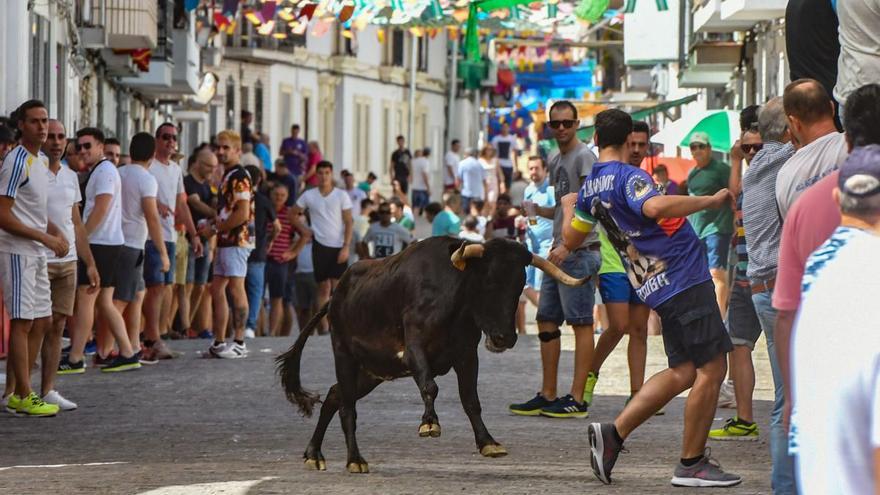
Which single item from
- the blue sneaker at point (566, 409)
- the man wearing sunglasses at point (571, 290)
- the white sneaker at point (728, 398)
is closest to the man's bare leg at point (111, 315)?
the man wearing sunglasses at point (571, 290)

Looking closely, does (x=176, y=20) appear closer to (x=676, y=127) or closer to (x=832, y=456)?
(x=676, y=127)

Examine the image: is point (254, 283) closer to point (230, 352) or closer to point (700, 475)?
point (230, 352)

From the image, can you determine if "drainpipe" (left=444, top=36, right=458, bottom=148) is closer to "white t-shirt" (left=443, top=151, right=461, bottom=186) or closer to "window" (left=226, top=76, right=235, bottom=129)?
"window" (left=226, top=76, right=235, bottom=129)

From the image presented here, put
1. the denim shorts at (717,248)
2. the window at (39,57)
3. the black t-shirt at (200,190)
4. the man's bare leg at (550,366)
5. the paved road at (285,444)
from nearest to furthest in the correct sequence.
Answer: the paved road at (285,444)
the man's bare leg at (550,366)
the denim shorts at (717,248)
the black t-shirt at (200,190)
the window at (39,57)

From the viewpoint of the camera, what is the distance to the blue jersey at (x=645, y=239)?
9.27 m

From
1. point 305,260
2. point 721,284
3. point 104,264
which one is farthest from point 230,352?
point 305,260

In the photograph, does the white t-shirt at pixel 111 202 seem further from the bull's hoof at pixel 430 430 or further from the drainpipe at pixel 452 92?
the drainpipe at pixel 452 92

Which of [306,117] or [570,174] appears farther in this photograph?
[306,117]

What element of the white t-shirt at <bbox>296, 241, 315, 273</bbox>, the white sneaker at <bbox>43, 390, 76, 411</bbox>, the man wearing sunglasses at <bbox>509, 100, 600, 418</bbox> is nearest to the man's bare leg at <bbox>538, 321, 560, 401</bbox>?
the man wearing sunglasses at <bbox>509, 100, 600, 418</bbox>

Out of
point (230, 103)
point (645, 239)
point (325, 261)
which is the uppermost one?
point (645, 239)

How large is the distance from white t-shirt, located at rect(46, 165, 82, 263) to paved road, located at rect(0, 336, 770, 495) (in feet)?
3.33

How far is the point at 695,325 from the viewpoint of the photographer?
9.18 meters

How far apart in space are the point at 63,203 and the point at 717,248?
19.0 ft

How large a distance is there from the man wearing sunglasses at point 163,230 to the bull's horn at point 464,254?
7502mm
